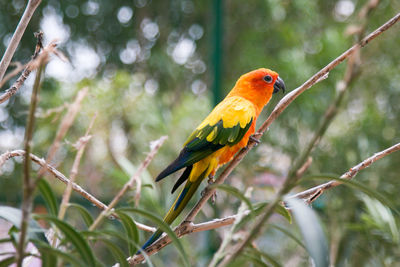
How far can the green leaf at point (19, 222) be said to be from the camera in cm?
39

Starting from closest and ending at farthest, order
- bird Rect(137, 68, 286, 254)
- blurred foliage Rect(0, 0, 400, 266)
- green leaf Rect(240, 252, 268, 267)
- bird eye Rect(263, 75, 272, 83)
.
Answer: green leaf Rect(240, 252, 268, 267) < bird Rect(137, 68, 286, 254) < bird eye Rect(263, 75, 272, 83) < blurred foliage Rect(0, 0, 400, 266)

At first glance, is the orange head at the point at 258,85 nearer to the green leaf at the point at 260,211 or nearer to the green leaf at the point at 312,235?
the green leaf at the point at 260,211

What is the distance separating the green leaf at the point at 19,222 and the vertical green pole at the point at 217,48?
145cm

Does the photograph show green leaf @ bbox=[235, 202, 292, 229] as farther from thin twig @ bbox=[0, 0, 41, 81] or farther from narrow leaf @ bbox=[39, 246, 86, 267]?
thin twig @ bbox=[0, 0, 41, 81]

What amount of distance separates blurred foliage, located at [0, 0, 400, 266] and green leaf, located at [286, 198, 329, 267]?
1.09 metres

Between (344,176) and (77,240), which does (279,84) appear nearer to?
(344,176)

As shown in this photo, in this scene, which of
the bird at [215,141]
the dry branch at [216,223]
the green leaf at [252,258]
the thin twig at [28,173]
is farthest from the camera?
the bird at [215,141]

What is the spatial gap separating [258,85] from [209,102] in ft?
4.07

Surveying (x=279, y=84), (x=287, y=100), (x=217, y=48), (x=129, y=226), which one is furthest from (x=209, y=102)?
(x=129, y=226)

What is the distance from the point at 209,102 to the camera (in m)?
2.46

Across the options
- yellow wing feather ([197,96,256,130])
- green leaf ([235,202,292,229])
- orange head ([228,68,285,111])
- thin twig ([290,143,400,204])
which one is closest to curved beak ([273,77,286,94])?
orange head ([228,68,285,111])

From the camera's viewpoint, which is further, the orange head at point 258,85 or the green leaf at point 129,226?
the orange head at point 258,85

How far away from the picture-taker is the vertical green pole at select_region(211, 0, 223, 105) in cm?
185

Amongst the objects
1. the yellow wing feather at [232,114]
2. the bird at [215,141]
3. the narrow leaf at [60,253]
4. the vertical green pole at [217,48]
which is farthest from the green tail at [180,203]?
the vertical green pole at [217,48]
